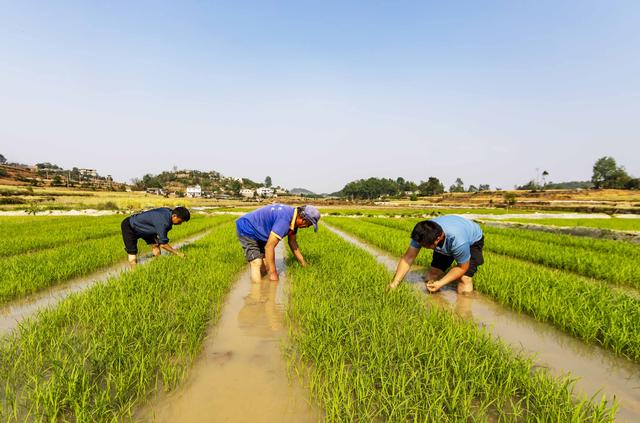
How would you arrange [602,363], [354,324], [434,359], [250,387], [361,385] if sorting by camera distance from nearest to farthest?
[361,385] → [250,387] → [434,359] → [602,363] → [354,324]

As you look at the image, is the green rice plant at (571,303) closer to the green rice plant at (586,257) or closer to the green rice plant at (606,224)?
the green rice plant at (586,257)

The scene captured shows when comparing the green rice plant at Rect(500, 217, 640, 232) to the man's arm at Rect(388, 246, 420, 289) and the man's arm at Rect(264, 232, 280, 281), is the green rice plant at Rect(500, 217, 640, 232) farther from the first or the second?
the man's arm at Rect(264, 232, 280, 281)

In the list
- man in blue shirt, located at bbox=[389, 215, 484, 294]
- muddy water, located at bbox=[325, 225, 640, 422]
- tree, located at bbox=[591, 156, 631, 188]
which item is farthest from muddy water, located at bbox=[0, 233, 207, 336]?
tree, located at bbox=[591, 156, 631, 188]

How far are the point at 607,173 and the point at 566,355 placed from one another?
108 metres

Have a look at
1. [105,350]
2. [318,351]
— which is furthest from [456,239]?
[105,350]

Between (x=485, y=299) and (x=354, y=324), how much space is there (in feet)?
7.20

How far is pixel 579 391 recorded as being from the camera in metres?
1.89

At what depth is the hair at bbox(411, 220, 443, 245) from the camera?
3064 mm

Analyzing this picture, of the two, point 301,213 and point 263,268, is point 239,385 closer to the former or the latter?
point 301,213

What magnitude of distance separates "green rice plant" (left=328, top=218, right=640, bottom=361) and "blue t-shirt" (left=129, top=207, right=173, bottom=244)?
4.97 meters

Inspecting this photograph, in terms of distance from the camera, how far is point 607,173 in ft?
260

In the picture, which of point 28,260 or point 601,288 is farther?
point 28,260

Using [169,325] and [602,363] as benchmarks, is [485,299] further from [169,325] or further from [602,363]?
[169,325]

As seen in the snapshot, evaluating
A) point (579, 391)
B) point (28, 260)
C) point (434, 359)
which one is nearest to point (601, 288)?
point (579, 391)
